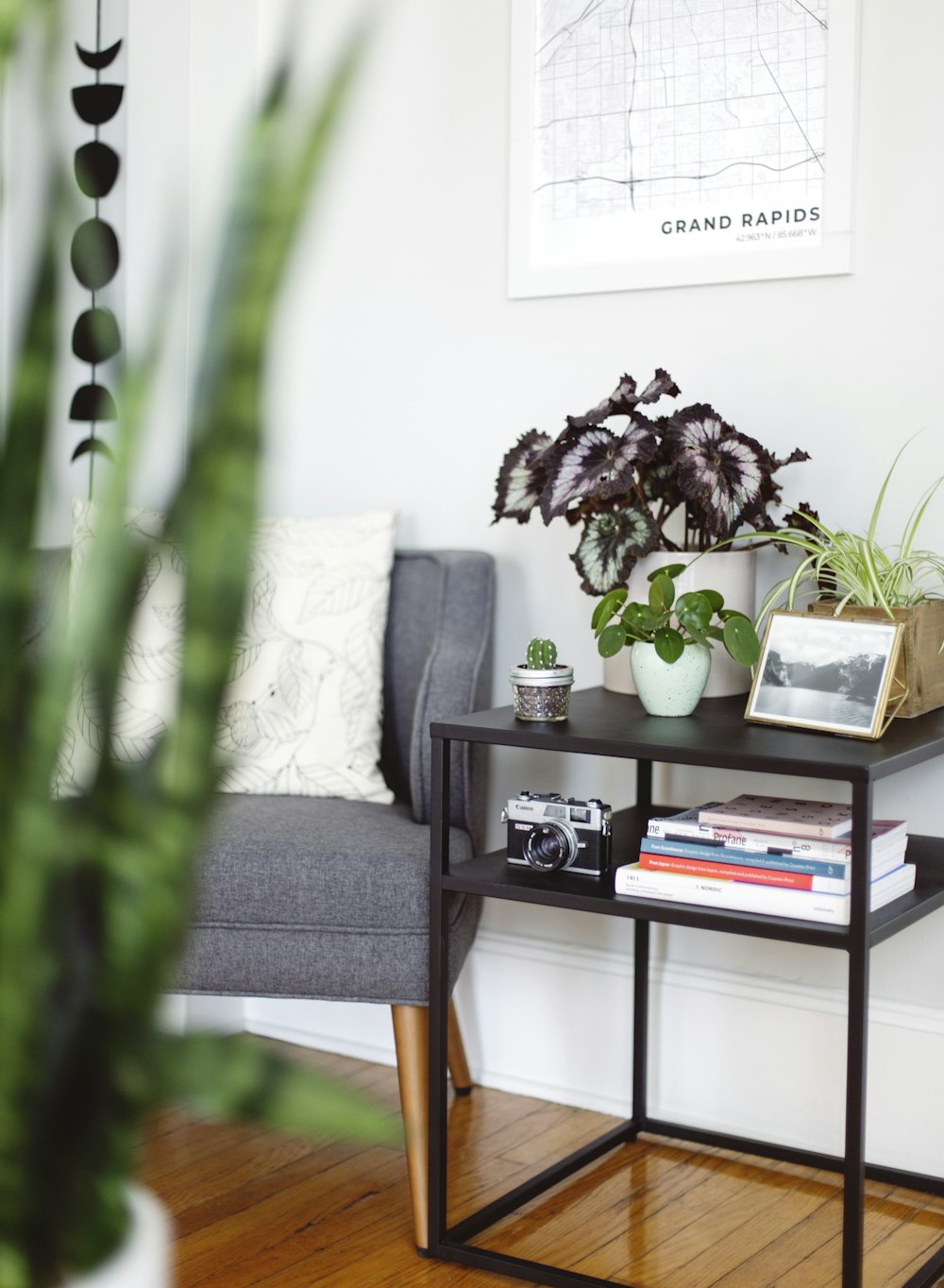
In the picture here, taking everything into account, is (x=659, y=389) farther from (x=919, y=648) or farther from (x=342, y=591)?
(x=342, y=591)

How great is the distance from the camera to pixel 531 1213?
1839 millimetres

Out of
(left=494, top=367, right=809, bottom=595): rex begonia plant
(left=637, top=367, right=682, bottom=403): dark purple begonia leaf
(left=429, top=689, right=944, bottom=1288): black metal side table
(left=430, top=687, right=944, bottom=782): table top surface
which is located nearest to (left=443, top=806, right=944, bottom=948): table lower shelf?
(left=429, top=689, right=944, bottom=1288): black metal side table

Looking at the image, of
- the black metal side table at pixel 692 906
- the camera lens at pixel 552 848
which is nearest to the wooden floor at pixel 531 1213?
the black metal side table at pixel 692 906

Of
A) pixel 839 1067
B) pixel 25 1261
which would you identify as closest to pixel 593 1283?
pixel 839 1067

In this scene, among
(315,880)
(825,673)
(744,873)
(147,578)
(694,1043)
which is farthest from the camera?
(694,1043)

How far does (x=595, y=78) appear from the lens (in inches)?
83.0

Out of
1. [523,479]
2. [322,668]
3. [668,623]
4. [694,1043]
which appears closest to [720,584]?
[668,623]

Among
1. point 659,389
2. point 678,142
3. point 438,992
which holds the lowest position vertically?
point 438,992

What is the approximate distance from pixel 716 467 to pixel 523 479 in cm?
28

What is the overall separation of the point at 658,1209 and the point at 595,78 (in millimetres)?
1654

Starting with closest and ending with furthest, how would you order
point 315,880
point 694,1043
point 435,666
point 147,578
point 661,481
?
point 147,578 < point 315,880 < point 661,481 < point 435,666 < point 694,1043

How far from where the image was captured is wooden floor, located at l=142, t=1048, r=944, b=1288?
1.68m

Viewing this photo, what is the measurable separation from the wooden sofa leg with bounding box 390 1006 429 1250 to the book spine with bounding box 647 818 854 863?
0.41 m

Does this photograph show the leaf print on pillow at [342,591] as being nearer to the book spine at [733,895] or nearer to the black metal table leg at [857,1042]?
the book spine at [733,895]
